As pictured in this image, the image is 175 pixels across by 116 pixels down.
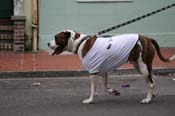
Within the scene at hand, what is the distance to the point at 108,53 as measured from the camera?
8.60m

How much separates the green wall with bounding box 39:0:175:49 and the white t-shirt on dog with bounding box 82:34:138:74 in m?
6.64

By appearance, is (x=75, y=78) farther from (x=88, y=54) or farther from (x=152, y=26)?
(x=152, y=26)

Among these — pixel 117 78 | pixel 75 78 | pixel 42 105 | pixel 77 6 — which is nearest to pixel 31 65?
pixel 75 78

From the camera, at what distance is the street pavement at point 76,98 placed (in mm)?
8148

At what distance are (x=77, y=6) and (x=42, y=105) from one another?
6983mm

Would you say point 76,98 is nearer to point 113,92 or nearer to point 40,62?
point 113,92

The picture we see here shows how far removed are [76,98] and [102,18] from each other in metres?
6.42

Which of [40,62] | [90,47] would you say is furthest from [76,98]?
[40,62]

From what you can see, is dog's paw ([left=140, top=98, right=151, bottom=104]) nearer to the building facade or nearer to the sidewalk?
the sidewalk

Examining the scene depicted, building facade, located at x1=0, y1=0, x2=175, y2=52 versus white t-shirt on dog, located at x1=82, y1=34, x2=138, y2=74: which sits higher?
white t-shirt on dog, located at x1=82, y1=34, x2=138, y2=74

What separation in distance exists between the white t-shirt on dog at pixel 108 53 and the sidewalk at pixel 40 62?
358 cm

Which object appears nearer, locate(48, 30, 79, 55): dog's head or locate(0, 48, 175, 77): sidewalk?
locate(48, 30, 79, 55): dog's head

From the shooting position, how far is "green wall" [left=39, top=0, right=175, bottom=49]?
15214 millimetres

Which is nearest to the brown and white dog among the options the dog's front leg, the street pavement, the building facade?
the dog's front leg
